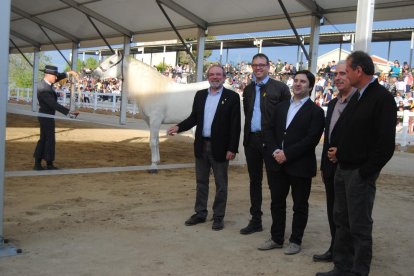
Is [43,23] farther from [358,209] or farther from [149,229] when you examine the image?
[358,209]

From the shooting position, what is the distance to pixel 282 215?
4.04 m

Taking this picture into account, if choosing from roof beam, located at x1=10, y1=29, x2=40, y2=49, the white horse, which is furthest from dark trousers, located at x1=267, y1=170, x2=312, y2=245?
roof beam, located at x1=10, y1=29, x2=40, y2=49

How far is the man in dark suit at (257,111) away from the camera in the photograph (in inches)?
171

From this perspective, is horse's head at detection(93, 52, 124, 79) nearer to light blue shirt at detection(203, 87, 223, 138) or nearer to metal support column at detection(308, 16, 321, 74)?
metal support column at detection(308, 16, 321, 74)

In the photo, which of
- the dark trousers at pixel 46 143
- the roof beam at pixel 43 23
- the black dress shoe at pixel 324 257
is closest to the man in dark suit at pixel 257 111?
the black dress shoe at pixel 324 257

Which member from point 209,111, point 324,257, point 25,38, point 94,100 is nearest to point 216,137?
point 209,111

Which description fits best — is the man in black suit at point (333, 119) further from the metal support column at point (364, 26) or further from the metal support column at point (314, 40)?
the metal support column at point (314, 40)

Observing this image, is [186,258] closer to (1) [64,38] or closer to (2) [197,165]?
(2) [197,165]

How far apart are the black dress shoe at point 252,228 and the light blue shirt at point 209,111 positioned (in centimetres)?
105

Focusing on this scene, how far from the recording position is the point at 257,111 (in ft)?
14.5

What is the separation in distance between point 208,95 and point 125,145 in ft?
25.5

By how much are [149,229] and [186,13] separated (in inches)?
311

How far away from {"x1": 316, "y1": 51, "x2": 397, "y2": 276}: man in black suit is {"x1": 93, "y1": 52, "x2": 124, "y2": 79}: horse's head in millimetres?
6833

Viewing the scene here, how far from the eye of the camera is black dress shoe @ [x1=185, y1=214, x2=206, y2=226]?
4766 millimetres
